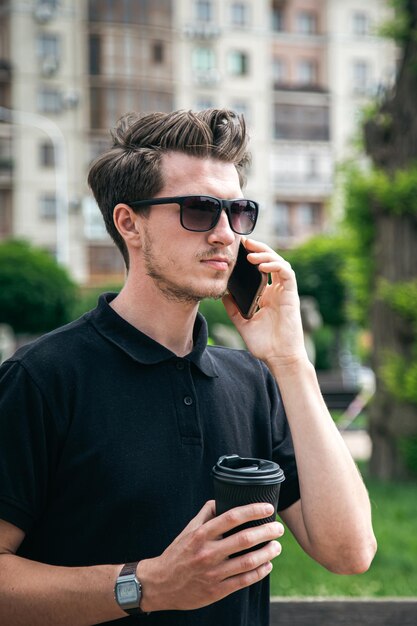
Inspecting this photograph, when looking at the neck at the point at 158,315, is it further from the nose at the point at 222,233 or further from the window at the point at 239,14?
the window at the point at 239,14

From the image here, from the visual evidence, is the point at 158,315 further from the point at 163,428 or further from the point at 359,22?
the point at 359,22

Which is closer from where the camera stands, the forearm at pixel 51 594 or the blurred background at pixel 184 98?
the forearm at pixel 51 594

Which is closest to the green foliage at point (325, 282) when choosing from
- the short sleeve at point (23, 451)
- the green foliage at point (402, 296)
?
the green foliage at point (402, 296)

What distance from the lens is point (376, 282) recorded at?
9.59 m

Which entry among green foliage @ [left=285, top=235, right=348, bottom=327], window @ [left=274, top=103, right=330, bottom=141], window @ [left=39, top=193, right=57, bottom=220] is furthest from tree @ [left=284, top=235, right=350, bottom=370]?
window @ [left=274, top=103, right=330, bottom=141]

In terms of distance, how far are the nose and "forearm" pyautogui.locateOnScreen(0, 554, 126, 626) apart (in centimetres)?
73

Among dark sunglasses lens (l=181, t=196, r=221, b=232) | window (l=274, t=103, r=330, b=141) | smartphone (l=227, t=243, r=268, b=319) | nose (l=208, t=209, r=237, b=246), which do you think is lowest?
smartphone (l=227, t=243, r=268, b=319)

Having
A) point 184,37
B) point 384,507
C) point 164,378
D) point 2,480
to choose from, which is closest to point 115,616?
point 2,480

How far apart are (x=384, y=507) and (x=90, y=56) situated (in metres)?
40.0

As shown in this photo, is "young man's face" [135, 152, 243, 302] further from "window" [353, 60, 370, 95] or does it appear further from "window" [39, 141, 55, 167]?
"window" [353, 60, 370, 95]

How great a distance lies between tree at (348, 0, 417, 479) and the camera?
355 inches

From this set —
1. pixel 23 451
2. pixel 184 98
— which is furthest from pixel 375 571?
pixel 184 98

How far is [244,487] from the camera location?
1.66 m

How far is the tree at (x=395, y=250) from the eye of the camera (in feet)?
29.6
